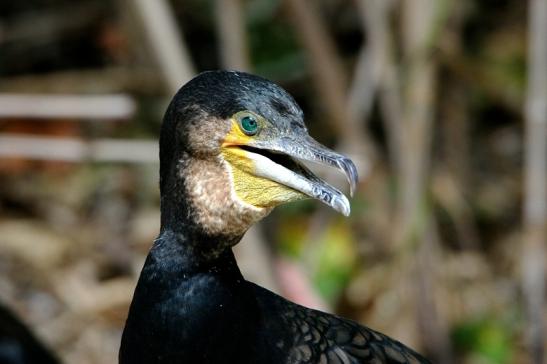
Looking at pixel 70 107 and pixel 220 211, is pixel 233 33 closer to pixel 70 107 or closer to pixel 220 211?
pixel 70 107

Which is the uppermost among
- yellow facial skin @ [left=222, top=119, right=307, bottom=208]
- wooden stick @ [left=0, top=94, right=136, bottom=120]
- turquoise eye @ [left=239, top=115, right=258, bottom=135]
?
wooden stick @ [left=0, top=94, right=136, bottom=120]

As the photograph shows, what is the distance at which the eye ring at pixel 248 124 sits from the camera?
298 cm

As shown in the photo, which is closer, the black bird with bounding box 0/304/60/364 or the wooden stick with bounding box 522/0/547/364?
the black bird with bounding box 0/304/60/364

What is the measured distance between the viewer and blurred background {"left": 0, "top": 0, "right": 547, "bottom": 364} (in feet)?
17.1

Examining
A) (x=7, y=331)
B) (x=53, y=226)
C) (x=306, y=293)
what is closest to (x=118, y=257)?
(x=53, y=226)

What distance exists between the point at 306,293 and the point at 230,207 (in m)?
2.69

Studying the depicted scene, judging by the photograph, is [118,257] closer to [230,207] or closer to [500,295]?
[500,295]

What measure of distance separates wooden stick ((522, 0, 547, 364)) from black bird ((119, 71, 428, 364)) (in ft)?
6.86

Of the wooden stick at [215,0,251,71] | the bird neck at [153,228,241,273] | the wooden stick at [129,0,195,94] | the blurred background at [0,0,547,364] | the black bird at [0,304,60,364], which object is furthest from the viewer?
the blurred background at [0,0,547,364]

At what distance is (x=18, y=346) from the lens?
4641 millimetres

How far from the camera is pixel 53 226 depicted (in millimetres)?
6898

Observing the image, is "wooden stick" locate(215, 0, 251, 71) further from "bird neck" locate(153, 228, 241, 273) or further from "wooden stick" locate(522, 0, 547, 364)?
"bird neck" locate(153, 228, 241, 273)

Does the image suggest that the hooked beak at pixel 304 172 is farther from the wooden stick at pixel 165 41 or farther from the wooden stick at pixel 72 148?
the wooden stick at pixel 72 148

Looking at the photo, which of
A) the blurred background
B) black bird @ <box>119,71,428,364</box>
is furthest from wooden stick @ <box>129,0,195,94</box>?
black bird @ <box>119,71,428,364</box>
